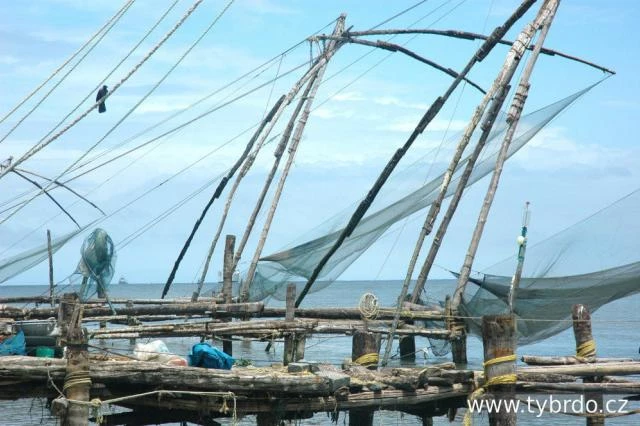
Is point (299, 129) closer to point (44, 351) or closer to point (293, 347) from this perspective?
point (293, 347)

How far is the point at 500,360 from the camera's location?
855cm

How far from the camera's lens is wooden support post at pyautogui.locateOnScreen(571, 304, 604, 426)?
9422 millimetres

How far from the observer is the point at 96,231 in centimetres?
1511

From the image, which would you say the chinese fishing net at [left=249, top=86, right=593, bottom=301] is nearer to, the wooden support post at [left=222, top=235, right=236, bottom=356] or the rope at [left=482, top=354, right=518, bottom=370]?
the wooden support post at [left=222, top=235, right=236, bottom=356]

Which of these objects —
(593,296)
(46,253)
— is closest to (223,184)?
(46,253)

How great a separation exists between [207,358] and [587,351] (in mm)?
3995

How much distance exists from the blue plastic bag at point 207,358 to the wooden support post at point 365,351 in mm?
1422

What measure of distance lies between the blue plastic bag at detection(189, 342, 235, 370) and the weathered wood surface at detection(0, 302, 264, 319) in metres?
5.79

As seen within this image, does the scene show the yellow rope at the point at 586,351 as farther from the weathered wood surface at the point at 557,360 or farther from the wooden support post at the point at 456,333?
the wooden support post at the point at 456,333

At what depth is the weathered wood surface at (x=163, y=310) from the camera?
47.9ft

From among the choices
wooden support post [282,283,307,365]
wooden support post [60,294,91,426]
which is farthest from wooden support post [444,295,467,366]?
wooden support post [60,294,91,426]

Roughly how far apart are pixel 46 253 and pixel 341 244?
541cm

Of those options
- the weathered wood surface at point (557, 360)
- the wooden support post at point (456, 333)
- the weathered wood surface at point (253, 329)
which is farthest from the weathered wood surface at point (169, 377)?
the wooden support post at point (456, 333)

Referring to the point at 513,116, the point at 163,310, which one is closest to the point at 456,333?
the point at 513,116
